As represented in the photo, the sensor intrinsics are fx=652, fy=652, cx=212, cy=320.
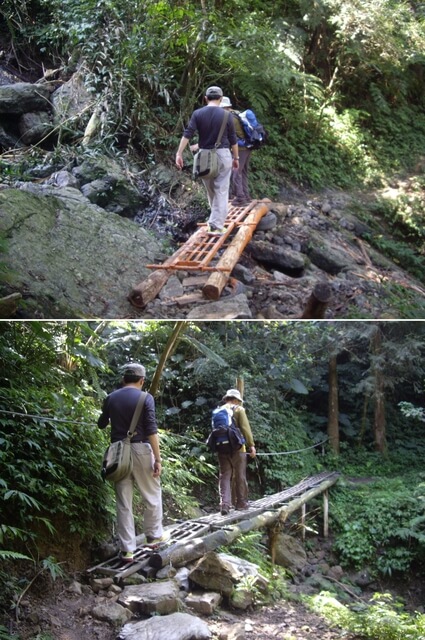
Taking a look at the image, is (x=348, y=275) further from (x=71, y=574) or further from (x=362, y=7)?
(x=362, y=7)

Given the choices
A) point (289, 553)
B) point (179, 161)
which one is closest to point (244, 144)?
point (179, 161)

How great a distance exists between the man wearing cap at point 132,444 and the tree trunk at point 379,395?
1.42 meters

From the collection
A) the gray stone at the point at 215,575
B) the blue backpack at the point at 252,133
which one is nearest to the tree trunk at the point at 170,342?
the gray stone at the point at 215,575

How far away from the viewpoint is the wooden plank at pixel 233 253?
3.10 m

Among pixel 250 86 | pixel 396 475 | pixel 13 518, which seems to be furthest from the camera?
pixel 396 475

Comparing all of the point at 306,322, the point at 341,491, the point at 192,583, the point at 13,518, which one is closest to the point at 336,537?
the point at 341,491

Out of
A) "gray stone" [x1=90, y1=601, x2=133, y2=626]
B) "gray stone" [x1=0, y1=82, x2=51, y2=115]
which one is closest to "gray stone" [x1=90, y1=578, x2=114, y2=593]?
"gray stone" [x1=90, y1=601, x2=133, y2=626]

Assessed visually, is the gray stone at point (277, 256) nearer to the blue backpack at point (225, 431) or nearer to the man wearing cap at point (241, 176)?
the man wearing cap at point (241, 176)

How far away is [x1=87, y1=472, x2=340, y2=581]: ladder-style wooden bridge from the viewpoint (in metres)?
3.42

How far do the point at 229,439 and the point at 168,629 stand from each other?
176 centimetres

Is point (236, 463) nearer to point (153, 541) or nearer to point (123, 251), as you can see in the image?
point (153, 541)

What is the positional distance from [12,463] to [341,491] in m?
5.10

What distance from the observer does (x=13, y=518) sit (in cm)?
304

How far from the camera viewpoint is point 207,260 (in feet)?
10.9
